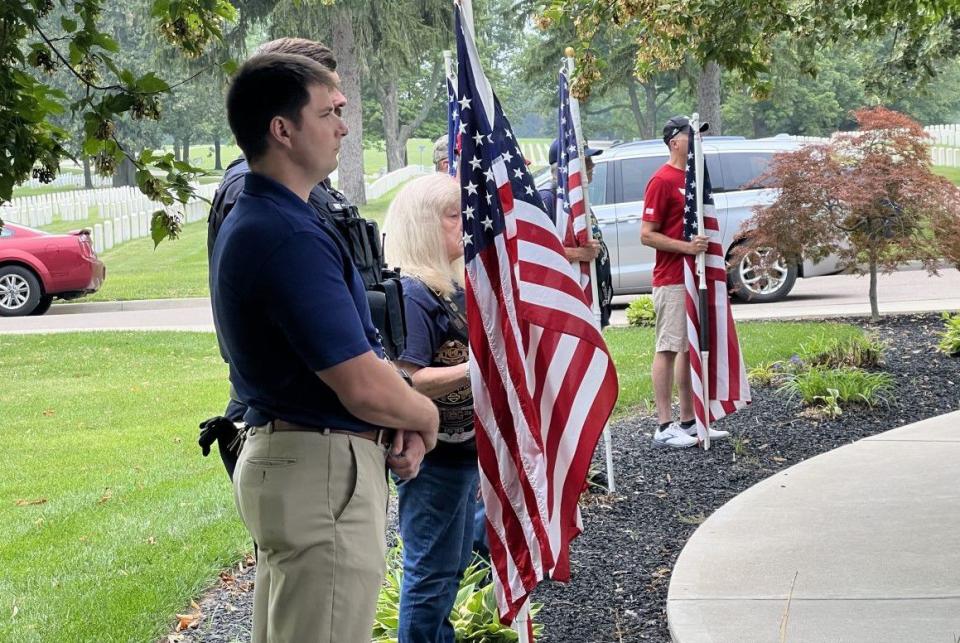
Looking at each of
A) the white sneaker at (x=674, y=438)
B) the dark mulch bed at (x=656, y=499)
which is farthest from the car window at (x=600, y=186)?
the white sneaker at (x=674, y=438)

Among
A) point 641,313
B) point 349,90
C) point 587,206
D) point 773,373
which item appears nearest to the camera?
point 587,206

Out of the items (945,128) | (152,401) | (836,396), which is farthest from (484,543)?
(945,128)

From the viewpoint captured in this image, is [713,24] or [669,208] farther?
[669,208]

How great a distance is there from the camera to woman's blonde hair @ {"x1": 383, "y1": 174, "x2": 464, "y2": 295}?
12.7ft

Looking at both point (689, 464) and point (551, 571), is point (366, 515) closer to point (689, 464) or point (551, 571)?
point (551, 571)

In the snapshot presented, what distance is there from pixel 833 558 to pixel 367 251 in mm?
2963

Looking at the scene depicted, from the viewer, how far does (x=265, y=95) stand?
2.83 m

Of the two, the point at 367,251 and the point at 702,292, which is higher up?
the point at 367,251

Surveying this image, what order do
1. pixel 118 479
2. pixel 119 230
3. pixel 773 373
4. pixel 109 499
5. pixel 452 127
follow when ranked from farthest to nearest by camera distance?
pixel 119 230 < pixel 773 373 < pixel 118 479 < pixel 109 499 < pixel 452 127

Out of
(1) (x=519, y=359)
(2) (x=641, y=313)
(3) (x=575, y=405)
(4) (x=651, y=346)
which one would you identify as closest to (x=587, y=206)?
(3) (x=575, y=405)

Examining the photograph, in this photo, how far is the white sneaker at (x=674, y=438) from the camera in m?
7.44

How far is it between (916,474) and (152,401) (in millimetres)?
6820

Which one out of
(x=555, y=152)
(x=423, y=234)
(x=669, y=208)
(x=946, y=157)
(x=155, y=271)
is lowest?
(x=155, y=271)

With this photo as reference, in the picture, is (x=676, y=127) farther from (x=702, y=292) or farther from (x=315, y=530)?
(x=315, y=530)
